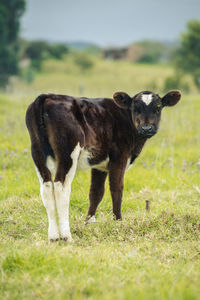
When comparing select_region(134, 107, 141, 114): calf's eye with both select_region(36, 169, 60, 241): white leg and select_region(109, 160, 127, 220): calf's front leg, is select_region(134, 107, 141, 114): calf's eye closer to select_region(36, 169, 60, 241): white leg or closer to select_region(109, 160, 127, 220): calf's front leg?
select_region(109, 160, 127, 220): calf's front leg

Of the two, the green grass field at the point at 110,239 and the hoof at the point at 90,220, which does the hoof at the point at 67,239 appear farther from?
the hoof at the point at 90,220

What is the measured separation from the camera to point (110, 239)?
5.21 metres

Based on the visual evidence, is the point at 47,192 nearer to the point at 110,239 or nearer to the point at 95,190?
the point at 110,239

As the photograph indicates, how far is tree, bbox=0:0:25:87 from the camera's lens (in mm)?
38000

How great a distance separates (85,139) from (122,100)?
1.01m

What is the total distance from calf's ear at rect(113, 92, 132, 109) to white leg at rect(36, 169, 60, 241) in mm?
1592

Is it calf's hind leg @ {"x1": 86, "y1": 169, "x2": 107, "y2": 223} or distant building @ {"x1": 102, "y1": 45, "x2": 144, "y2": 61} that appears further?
distant building @ {"x1": 102, "y1": 45, "x2": 144, "y2": 61}

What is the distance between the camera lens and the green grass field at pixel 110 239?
11.8ft

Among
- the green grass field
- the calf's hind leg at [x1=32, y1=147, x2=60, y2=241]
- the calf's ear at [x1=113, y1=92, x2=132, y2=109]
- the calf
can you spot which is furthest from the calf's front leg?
the calf's hind leg at [x1=32, y1=147, x2=60, y2=241]

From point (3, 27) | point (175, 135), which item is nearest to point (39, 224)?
point (175, 135)

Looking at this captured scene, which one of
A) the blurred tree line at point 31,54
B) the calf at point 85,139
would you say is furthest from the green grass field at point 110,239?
the blurred tree line at point 31,54

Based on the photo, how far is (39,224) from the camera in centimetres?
580

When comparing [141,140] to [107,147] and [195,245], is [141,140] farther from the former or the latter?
[195,245]

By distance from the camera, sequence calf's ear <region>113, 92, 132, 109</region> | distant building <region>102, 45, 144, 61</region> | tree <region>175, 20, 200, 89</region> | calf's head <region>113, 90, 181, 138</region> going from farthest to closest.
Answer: distant building <region>102, 45, 144, 61</region> < tree <region>175, 20, 200, 89</region> < calf's ear <region>113, 92, 132, 109</region> < calf's head <region>113, 90, 181, 138</region>
